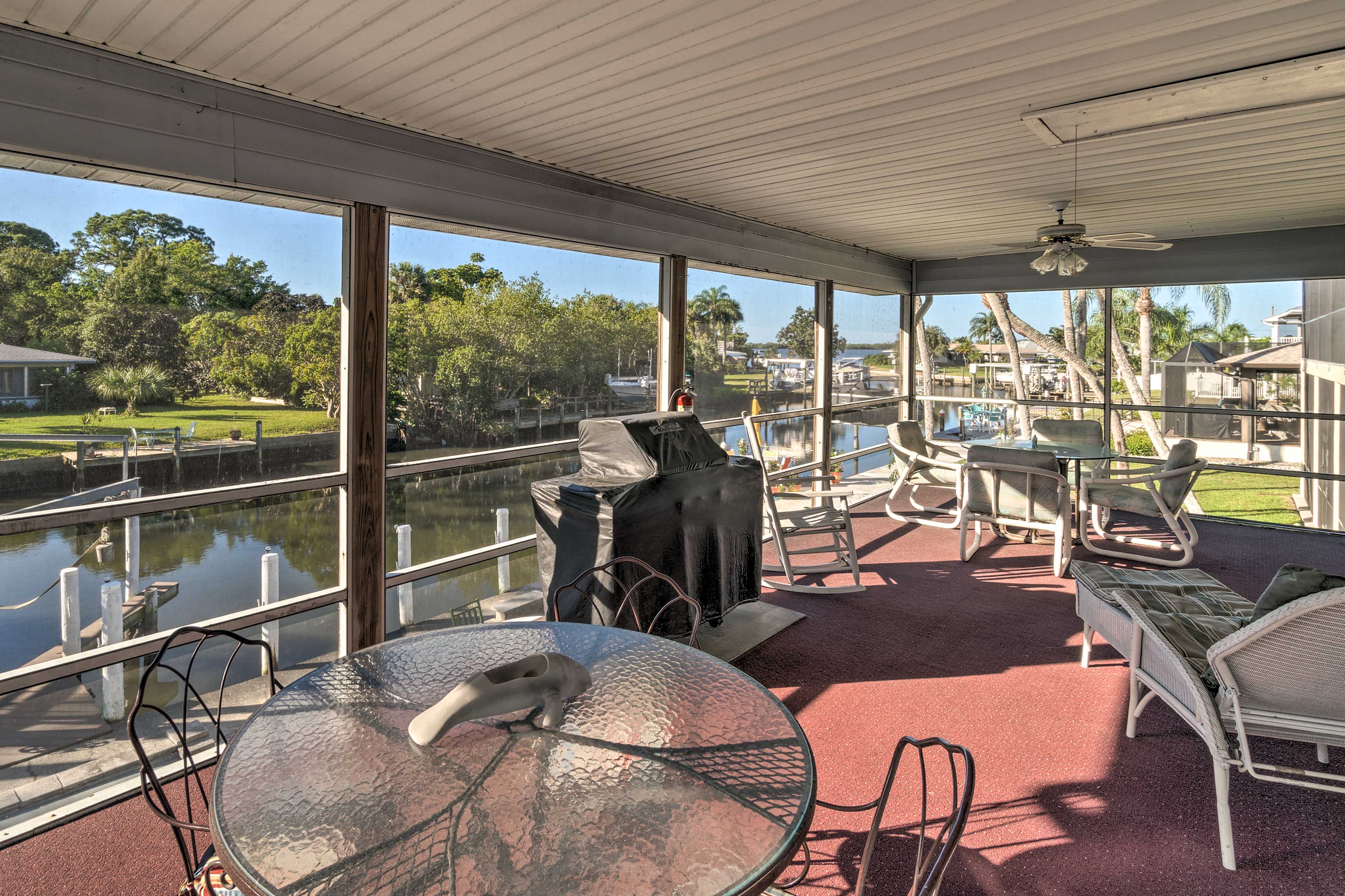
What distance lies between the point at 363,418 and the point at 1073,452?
5.20 m

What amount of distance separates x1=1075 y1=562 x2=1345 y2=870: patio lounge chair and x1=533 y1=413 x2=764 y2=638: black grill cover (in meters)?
1.81

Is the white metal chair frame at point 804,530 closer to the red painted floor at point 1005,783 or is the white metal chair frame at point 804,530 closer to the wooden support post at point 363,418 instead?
the red painted floor at point 1005,783

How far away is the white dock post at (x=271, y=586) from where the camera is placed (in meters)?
3.26

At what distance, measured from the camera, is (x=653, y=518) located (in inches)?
131

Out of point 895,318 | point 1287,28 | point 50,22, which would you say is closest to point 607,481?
point 50,22

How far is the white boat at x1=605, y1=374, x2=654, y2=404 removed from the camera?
5.37 meters

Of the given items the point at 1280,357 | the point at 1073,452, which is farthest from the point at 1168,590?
the point at 1280,357

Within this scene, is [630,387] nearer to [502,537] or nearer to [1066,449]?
[502,537]

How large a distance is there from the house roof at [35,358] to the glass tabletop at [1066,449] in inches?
211

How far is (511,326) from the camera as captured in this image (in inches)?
206

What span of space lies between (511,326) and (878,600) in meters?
3.15

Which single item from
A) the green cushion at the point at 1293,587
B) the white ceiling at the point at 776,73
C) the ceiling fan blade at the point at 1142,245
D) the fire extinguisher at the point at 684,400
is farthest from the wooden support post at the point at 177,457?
the ceiling fan blade at the point at 1142,245

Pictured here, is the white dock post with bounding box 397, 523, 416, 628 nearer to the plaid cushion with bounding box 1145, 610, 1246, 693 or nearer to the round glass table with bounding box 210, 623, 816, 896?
the round glass table with bounding box 210, 623, 816, 896

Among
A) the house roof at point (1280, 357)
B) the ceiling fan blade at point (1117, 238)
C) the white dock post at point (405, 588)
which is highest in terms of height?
the ceiling fan blade at point (1117, 238)
